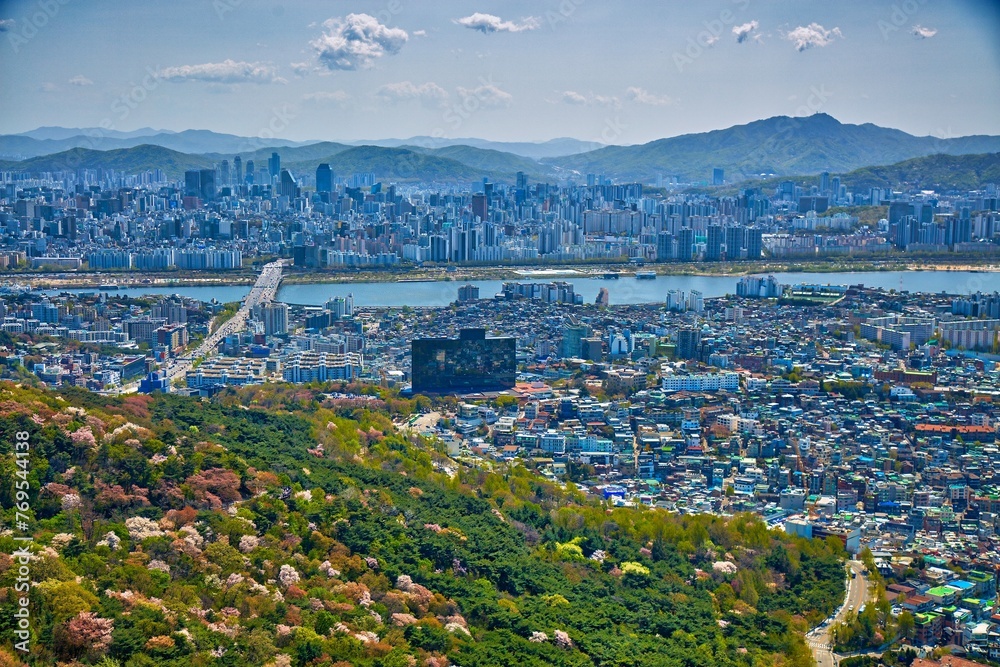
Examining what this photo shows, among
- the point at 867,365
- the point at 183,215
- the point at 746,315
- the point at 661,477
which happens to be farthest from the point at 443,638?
the point at 183,215

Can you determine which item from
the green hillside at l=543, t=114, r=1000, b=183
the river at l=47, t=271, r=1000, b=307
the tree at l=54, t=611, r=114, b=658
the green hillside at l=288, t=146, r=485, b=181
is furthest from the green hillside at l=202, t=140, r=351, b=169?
the tree at l=54, t=611, r=114, b=658

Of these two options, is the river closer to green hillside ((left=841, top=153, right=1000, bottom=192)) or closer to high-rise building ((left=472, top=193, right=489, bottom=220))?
high-rise building ((left=472, top=193, right=489, bottom=220))

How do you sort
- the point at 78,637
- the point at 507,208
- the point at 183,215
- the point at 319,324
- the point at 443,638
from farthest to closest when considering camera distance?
the point at 507,208 → the point at 183,215 → the point at 319,324 → the point at 443,638 → the point at 78,637

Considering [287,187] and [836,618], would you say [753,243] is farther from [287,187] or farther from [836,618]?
[836,618]

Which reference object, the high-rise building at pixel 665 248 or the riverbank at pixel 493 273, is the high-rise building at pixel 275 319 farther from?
the high-rise building at pixel 665 248

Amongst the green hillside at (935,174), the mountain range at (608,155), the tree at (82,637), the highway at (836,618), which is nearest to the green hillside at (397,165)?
the mountain range at (608,155)

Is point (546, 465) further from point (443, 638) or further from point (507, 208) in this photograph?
point (507, 208)
